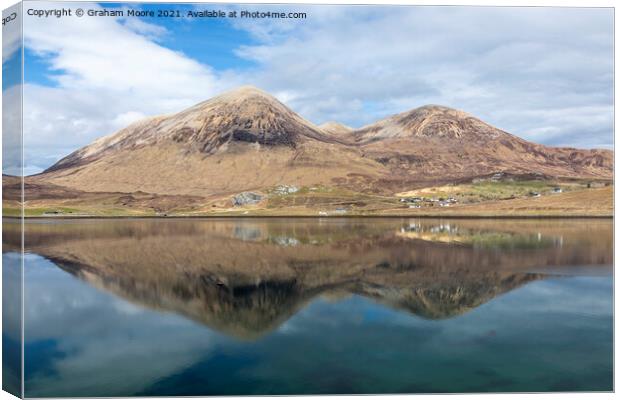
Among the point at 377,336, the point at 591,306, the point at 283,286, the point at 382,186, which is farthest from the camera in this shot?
the point at 382,186

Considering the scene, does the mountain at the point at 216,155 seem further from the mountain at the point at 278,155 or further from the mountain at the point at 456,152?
the mountain at the point at 456,152

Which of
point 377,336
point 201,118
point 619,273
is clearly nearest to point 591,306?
point 619,273

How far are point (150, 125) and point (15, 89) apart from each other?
188 m

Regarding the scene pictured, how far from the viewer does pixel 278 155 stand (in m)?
173

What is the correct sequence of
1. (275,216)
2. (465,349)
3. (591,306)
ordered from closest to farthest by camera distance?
(465,349)
(591,306)
(275,216)

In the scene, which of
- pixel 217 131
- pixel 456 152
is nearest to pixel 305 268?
pixel 456 152

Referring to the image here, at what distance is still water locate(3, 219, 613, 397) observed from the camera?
14133mm

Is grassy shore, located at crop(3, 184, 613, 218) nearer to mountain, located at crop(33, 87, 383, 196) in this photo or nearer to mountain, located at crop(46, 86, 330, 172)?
mountain, located at crop(33, 87, 383, 196)

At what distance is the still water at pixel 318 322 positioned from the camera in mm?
14133

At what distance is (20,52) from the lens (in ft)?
40.4

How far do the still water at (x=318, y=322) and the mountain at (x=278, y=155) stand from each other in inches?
4126

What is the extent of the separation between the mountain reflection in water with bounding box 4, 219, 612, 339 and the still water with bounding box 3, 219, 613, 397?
15 cm

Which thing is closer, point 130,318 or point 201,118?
point 130,318

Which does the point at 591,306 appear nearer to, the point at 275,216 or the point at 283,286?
the point at 283,286
